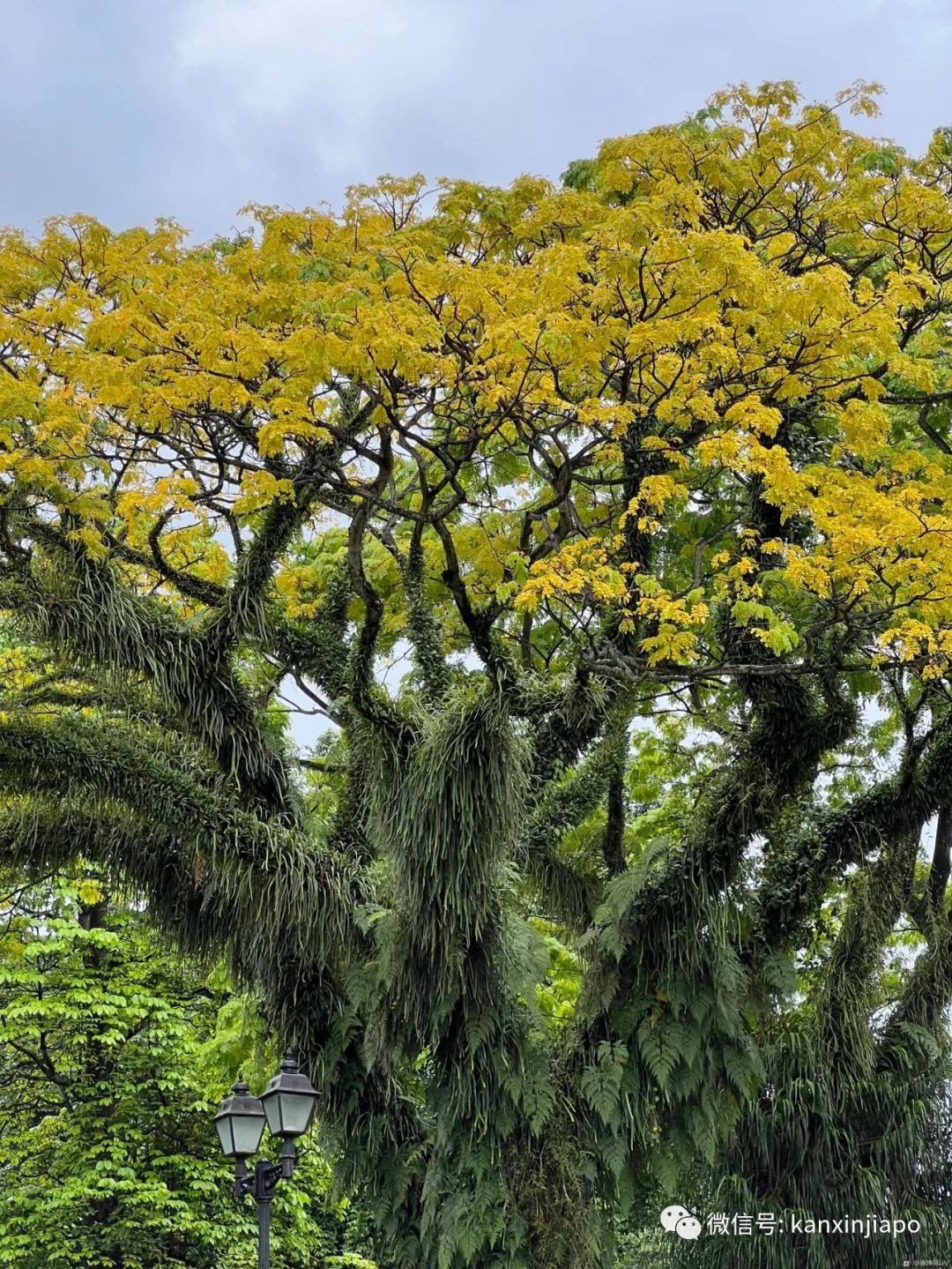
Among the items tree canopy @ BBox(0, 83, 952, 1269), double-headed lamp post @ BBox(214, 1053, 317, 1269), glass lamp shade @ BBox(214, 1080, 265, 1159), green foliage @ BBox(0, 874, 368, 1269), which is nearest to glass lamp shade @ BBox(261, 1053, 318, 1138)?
double-headed lamp post @ BBox(214, 1053, 317, 1269)

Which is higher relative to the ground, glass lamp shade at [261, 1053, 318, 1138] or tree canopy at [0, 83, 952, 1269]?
tree canopy at [0, 83, 952, 1269]

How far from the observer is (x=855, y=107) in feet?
33.1

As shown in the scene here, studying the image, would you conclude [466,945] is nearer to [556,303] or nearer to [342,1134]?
[342,1134]

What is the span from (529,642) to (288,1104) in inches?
181

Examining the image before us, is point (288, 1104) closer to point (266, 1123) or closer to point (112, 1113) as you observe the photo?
point (266, 1123)

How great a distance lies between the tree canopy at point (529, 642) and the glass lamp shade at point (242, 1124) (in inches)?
43.2

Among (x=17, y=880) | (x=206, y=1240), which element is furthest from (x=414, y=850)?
(x=206, y=1240)

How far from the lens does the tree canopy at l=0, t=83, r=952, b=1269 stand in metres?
8.45

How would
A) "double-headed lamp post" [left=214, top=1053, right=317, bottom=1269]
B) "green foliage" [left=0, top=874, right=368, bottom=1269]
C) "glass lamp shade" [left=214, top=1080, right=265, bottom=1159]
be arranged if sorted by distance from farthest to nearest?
"green foliage" [left=0, top=874, right=368, bottom=1269]
"glass lamp shade" [left=214, top=1080, right=265, bottom=1159]
"double-headed lamp post" [left=214, top=1053, right=317, bottom=1269]

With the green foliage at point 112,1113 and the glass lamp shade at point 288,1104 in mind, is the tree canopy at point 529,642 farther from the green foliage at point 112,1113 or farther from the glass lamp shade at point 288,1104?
the green foliage at point 112,1113

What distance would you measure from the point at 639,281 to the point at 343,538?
5.29 metres

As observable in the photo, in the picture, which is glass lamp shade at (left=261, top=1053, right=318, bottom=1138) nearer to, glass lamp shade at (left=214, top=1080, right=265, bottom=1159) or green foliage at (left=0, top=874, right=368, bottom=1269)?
glass lamp shade at (left=214, top=1080, right=265, bottom=1159)

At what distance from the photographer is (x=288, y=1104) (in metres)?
8.12

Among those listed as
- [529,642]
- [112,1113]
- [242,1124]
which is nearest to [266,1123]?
[242,1124]
